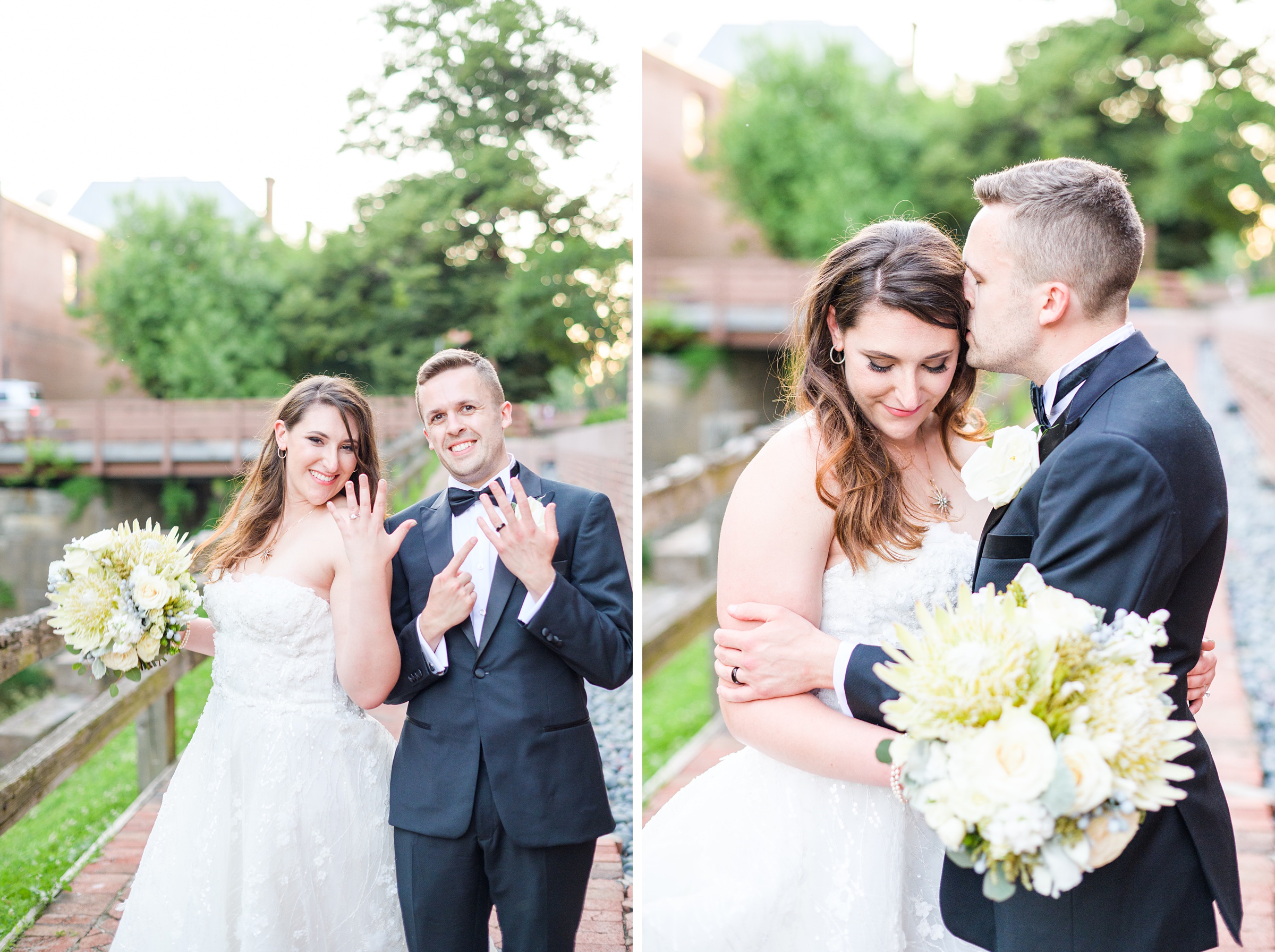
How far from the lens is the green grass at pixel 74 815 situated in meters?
2.61

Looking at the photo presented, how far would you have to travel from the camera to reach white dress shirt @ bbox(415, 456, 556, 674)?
2.23m

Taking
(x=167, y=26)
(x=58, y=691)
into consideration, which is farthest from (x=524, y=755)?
(x=58, y=691)

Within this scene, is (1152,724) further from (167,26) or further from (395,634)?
(167,26)

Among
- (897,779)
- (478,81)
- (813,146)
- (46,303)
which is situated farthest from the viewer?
(813,146)

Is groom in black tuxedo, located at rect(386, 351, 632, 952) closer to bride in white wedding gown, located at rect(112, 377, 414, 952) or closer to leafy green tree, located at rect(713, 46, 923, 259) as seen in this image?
bride in white wedding gown, located at rect(112, 377, 414, 952)

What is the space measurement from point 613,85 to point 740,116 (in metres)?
25.2

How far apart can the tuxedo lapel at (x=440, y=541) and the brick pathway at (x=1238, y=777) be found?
5.86 ft

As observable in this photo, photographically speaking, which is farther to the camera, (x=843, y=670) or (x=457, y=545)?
(x=457, y=545)

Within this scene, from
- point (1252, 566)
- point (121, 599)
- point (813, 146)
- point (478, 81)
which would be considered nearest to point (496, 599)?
point (121, 599)

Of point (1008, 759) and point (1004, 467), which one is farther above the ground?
point (1004, 467)

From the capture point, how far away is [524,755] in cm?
222

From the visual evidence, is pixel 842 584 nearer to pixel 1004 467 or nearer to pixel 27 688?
pixel 1004 467

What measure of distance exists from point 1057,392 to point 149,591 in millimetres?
2093

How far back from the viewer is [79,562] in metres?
2.34
